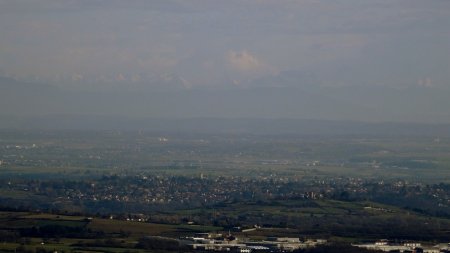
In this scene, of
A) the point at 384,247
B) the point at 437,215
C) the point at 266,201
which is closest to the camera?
the point at 384,247

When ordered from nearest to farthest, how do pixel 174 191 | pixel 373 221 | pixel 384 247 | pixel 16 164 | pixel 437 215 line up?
pixel 384 247, pixel 373 221, pixel 437 215, pixel 174 191, pixel 16 164

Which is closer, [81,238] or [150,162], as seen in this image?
[81,238]

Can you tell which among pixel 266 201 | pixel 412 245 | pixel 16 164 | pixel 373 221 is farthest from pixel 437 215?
pixel 16 164

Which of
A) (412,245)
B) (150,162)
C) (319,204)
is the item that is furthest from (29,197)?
(150,162)

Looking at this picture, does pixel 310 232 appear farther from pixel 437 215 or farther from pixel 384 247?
pixel 437 215

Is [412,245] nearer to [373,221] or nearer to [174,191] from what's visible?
[373,221]

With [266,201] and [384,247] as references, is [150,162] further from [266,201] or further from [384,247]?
[384,247]

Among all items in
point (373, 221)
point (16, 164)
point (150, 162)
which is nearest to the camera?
point (373, 221)

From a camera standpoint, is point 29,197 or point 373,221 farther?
point 29,197

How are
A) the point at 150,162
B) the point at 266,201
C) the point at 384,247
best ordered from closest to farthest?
the point at 384,247 < the point at 266,201 < the point at 150,162
